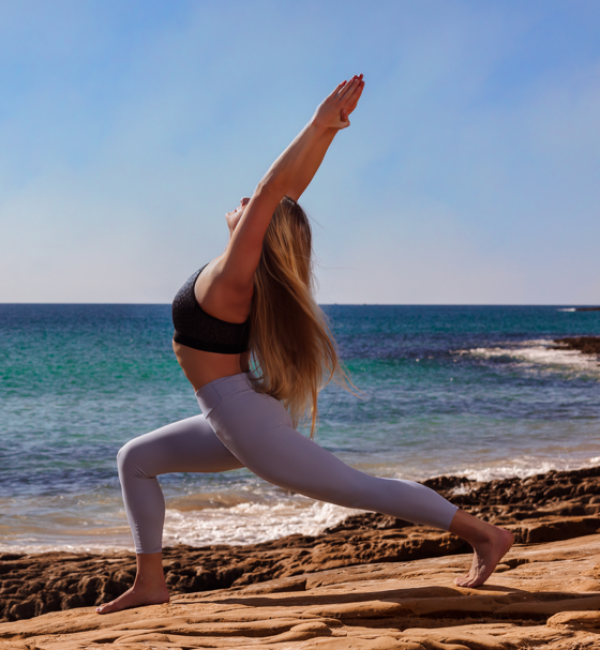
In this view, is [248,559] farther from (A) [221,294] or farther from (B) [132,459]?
(A) [221,294]

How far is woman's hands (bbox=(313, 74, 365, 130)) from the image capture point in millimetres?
2324

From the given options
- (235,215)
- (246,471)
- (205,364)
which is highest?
(235,215)

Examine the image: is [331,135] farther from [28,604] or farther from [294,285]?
[28,604]

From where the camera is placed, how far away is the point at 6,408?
14.0 metres

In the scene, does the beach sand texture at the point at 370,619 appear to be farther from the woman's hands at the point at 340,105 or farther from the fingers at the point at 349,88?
the fingers at the point at 349,88

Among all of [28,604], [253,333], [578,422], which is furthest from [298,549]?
[578,422]

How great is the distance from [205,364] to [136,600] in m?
1.17

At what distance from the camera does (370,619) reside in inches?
89.0

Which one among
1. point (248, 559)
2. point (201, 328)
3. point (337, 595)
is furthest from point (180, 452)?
point (248, 559)

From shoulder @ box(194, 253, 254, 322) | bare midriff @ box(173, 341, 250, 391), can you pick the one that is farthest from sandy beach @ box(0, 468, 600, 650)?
shoulder @ box(194, 253, 254, 322)

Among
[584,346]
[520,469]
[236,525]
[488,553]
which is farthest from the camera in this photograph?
[584,346]

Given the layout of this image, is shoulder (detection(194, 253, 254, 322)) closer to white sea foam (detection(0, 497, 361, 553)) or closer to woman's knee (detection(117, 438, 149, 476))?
woman's knee (detection(117, 438, 149, 476))

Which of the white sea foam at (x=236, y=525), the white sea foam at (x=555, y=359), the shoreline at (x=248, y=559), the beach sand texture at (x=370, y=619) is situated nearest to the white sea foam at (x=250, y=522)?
the white sea foam at (x=236, y=525)

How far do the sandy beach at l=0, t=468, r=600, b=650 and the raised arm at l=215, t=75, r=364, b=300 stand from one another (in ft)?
4.24
